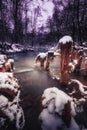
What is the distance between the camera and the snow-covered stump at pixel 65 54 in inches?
277

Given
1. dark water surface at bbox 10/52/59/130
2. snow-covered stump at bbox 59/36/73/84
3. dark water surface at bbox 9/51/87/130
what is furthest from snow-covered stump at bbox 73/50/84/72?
snow-covered stump at bbox 59/36/73/84

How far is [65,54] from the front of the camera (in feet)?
23.5

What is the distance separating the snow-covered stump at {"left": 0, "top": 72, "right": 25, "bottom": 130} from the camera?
4.27 metres

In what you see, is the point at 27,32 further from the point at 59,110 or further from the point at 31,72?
the point at 59,110

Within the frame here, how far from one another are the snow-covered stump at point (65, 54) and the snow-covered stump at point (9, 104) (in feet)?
8.65

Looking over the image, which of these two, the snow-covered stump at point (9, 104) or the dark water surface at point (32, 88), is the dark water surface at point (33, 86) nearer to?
the dark water surface at point (32, 88)

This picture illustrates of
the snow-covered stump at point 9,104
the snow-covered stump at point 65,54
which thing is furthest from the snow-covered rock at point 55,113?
the snow-covered stump at point 65,54

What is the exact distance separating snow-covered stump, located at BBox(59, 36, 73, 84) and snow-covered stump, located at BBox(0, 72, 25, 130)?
264 cm

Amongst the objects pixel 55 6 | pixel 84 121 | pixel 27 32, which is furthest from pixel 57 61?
pixel 27 32

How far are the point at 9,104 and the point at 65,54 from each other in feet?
10.4

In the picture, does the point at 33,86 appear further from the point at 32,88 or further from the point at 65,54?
the point at 65,54

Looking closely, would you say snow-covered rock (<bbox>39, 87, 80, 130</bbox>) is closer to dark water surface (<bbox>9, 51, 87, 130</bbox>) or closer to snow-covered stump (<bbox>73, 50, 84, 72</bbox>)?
dark water surface (<bbox>9, 51, 87, 130</bbox>)

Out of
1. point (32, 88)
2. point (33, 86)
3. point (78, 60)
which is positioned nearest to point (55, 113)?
point (32, 88)

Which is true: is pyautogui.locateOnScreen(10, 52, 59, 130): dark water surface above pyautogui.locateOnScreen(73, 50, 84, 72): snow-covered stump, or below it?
below
